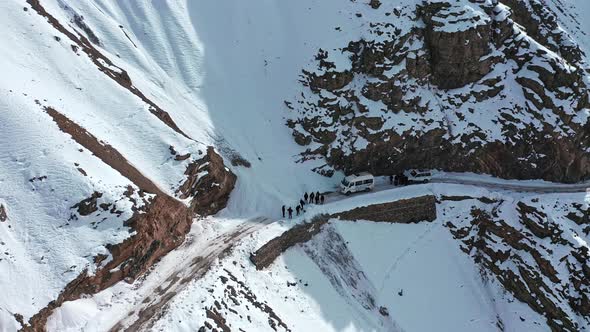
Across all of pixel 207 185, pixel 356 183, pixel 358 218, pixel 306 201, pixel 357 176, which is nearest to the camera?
pixel 207 185

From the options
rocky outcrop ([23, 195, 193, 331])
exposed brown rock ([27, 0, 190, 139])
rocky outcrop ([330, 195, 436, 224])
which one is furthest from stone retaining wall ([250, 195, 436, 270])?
exposed brown rock ([27, 0, 190, 139])

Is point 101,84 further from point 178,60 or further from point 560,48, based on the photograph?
point 560,48

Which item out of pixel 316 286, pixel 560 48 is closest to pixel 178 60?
pixel 316 286

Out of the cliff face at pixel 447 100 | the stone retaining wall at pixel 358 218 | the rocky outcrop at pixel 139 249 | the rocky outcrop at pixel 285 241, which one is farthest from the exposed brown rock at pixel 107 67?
the cliff face at pixel 447 100

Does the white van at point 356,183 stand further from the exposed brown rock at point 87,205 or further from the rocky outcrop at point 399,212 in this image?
the exposed brown rock at point 87,205

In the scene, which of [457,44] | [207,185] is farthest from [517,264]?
[207,185]

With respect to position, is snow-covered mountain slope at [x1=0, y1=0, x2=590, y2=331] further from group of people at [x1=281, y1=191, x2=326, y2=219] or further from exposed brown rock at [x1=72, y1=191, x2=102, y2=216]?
Result: group of people at [x1=281, y1=191, x2=326, y2=219]

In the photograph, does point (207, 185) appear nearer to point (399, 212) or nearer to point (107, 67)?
point (107, 67)
